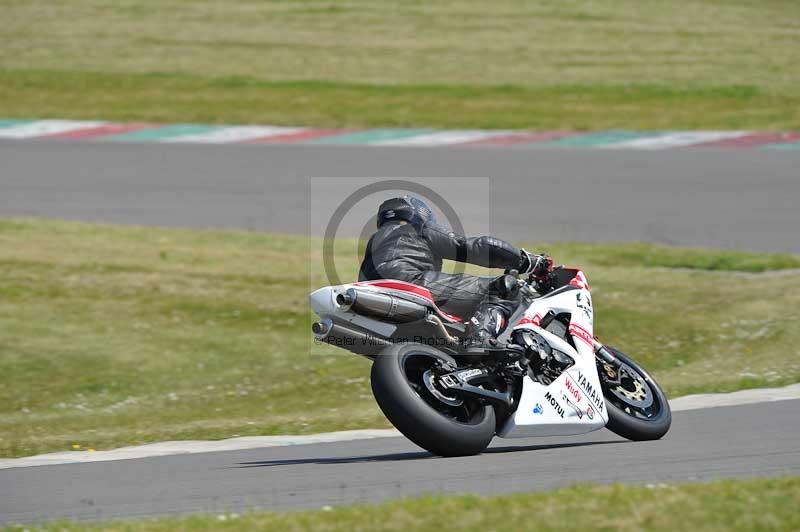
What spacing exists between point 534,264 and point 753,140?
15.4 metres

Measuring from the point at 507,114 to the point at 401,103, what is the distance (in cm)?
236

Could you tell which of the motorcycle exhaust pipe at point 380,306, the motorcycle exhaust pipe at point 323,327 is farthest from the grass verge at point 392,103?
the motorcycle exhaust pipe at point 323,327

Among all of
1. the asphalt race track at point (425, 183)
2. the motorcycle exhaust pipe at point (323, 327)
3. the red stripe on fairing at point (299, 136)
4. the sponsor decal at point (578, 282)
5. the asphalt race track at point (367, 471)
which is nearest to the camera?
the asphalt race track at point (367, 471)

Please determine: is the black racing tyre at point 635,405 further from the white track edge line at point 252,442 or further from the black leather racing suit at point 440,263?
the white track edge line at point 252,442

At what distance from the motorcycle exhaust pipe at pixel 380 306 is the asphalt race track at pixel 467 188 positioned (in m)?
9.78

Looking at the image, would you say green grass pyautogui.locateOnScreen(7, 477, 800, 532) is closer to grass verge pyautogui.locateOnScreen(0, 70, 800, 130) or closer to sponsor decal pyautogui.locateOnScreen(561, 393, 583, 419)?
sponsor decal pyautogui.locateOnScreen(561, 393, 583, 419)

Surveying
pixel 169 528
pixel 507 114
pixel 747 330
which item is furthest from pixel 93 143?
pixel 169 528

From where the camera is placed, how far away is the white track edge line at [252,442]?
8164mm

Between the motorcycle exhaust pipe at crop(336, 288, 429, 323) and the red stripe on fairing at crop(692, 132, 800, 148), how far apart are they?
51.9 ft

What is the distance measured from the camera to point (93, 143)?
22.9m

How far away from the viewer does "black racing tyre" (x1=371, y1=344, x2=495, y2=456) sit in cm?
689

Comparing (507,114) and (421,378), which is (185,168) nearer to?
(507,114)

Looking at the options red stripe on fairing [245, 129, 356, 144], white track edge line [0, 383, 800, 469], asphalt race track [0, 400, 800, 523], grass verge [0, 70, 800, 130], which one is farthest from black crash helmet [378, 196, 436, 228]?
grass verge [0, 70, 800, 130]

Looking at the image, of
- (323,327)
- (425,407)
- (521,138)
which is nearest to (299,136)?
(521,138)
